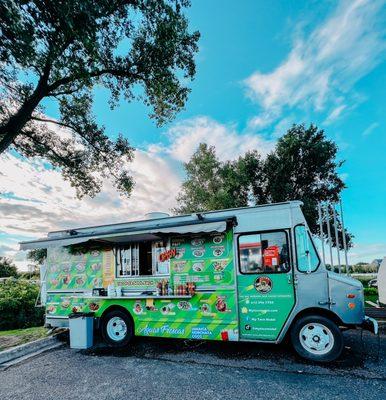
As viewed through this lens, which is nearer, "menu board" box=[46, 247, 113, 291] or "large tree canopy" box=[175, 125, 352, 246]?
"menu board" box=[46, 247, 113, 291]

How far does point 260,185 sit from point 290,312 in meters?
17.1

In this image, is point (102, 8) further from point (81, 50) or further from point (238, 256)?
point (238, 256)

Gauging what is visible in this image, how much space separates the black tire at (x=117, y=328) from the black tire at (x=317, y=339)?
376 centimetres

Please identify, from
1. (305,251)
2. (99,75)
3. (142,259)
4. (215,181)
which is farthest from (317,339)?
(215,181)

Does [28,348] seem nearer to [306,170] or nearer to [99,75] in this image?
[99,75]

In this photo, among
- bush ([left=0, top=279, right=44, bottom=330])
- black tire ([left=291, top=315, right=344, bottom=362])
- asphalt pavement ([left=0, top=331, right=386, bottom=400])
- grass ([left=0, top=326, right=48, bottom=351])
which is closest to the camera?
asphalt pavement ([left=0, top=331, right=386, bottom=400])

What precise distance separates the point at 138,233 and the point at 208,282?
198 cm

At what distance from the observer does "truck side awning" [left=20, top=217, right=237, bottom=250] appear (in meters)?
5.79

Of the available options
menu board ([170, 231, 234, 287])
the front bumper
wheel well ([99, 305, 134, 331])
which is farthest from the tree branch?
the front bumper

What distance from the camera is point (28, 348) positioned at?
6383 millimetres

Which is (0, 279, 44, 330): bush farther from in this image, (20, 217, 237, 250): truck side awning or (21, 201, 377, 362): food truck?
(20, 217, 237, 250): truck side awning

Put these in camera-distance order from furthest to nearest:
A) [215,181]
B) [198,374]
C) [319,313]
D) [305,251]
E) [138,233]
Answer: [215,181]
[138,233]
[305,251]
[319,313]
[198,374]

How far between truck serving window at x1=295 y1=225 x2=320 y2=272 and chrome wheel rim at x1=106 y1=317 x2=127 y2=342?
4.42 meters

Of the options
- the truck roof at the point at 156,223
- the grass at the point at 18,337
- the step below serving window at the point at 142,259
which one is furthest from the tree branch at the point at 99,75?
the grass at the point at 18,337
